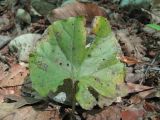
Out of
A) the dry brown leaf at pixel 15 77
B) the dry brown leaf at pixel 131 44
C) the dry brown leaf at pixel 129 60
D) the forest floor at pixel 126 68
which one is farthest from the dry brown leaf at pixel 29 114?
the dry brown leaf at pixel 131 44

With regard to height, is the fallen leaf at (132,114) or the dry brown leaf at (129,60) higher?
the dry brown leaf at (129,60)

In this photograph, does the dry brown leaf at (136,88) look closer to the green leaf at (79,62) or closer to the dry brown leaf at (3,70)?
the green leaf at (79,62)

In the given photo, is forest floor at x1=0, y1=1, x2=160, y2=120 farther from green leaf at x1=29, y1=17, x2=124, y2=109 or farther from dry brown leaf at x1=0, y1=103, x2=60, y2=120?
green leaf at x1=29, y1=17, x2=124, y2=109

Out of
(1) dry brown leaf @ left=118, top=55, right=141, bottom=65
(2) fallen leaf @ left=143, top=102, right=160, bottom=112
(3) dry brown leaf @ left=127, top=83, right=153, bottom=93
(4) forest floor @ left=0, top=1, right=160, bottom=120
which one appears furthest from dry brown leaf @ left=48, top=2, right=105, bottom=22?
(2) fallen leaf @ left=143, top=102, right=160, bottom=112

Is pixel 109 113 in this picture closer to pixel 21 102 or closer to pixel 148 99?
pixel 148 99

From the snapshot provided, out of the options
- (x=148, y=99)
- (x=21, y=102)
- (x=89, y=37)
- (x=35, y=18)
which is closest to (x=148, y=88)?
(x=148, y=99)

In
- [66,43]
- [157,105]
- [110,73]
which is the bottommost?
[157,105]
